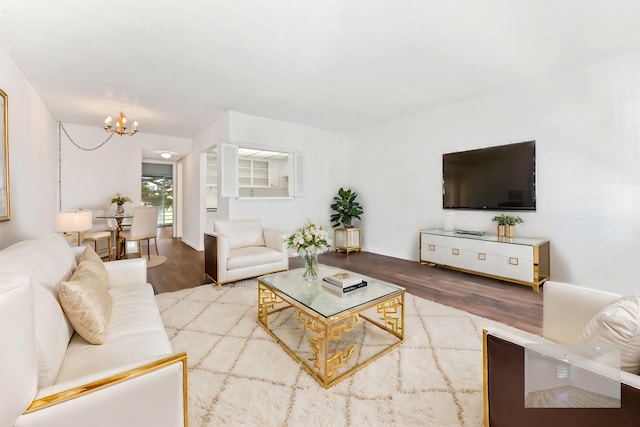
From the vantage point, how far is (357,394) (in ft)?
4.90

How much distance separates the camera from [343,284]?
2.04 metres

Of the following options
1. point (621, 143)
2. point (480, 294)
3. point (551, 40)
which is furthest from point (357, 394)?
→ point (621, 143)

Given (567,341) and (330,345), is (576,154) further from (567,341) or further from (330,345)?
(330,345)

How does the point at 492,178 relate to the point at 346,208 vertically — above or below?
above

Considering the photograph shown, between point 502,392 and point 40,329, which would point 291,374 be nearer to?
point 502,392

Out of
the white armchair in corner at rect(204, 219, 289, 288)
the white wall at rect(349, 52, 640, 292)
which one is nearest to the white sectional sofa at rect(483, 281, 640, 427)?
the white wall at rect(349, 52, 640, 292)

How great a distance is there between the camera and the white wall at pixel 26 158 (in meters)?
2.52

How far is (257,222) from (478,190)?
10.8 ft

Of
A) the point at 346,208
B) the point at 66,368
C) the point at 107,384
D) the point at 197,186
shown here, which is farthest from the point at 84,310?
the point at 197,186

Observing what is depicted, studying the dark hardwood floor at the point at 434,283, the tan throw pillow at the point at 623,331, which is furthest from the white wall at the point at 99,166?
the tan throw pillow at the point at 623,331

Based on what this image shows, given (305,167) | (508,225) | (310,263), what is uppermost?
(305,167)

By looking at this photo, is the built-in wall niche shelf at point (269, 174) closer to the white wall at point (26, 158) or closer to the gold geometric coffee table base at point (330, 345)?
the white wall at point (26, 158)

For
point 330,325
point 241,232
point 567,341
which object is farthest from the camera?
point 241,232

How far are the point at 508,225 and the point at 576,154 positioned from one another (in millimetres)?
1058
